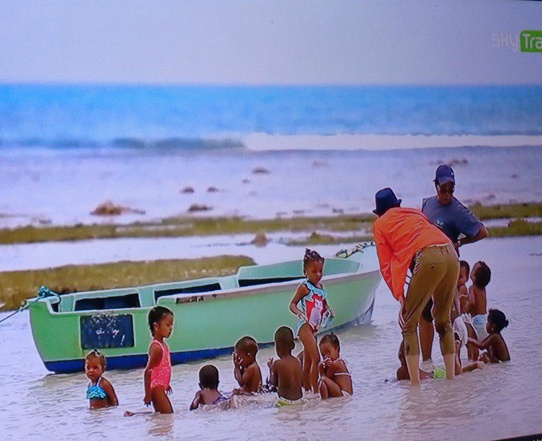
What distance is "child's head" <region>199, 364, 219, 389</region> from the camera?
2586 millimetres

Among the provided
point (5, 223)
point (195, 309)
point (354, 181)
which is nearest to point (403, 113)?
point (354, 181)

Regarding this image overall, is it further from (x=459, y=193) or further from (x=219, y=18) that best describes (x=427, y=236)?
(x=219, y=18)

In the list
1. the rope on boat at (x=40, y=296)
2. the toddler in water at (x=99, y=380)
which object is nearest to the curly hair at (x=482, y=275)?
the toddler in water at (x=99, y=380)

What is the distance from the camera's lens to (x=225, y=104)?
8.84 ft

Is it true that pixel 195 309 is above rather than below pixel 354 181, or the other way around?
below

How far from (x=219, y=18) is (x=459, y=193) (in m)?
1.03

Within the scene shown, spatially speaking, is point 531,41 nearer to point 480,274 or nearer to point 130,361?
point 480,274

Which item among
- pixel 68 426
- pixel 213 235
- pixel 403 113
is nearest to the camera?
pixel 68 426

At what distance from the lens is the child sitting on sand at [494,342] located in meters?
2.92

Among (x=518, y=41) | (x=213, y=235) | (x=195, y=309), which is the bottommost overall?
(x=195, y=309)

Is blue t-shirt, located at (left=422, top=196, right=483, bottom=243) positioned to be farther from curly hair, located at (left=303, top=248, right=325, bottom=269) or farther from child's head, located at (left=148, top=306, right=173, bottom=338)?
child's head, located at (left=148, top=306, right=173, bottom=338)

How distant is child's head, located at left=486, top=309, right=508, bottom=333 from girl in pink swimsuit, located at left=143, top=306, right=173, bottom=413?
1135 millimetres

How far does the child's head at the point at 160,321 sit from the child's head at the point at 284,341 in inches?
13.5

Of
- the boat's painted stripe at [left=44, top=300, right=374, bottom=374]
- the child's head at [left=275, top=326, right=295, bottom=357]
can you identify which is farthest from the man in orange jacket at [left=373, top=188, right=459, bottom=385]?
the boat's painted stripe at [left=44, top=300, right=374, bottom=374]
